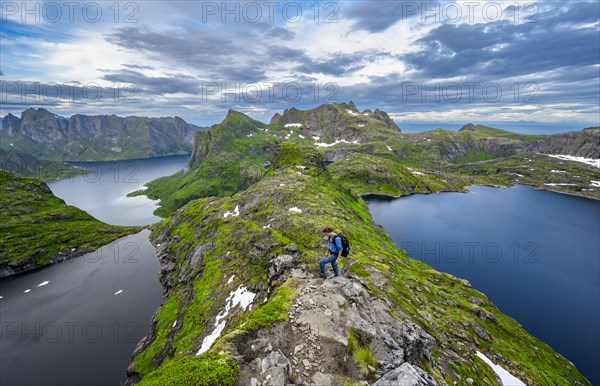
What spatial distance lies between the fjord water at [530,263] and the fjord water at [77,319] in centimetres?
11383

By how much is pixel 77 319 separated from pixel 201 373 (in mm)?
109309

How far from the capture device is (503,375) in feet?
148

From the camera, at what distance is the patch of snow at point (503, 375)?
44406 millimetres

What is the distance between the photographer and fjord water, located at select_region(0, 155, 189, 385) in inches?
2746

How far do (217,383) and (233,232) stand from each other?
8814 cm

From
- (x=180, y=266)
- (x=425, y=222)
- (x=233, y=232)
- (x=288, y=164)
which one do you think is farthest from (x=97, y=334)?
(x=425, y=222)

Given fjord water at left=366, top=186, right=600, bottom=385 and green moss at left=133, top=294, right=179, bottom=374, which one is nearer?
green moss at left=133, top=294, right=179, bottom=374

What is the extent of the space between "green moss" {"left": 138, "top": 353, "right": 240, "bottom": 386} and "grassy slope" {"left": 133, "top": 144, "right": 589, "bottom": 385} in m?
0.25

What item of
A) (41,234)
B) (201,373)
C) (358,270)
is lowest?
(41,234)

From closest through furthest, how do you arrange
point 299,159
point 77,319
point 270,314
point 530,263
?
1. point 270,314
2. point 77,319
3. point 530,263
4. point 299,159

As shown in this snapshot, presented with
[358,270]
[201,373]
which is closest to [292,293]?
[201,373]

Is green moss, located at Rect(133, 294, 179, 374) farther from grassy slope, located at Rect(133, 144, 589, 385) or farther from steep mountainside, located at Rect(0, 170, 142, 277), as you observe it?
steep mountainside, located at Rect(0, 170, 142, 277)

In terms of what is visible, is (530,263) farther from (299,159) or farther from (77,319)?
(77,319)

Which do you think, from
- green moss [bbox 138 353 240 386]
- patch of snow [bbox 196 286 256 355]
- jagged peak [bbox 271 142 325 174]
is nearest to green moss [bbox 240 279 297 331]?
green moss [bbox 138 353 240 386]
